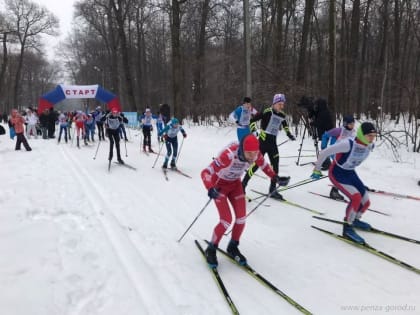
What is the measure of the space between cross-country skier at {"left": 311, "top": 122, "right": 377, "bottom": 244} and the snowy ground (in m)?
0.38

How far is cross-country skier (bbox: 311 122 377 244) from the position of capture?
473 cm

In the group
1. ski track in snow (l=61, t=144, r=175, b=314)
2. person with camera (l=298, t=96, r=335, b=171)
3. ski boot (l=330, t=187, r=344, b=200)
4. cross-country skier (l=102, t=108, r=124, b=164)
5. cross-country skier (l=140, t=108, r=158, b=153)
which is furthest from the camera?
cross-country skier (l=140, t=108, r=158, b=153)

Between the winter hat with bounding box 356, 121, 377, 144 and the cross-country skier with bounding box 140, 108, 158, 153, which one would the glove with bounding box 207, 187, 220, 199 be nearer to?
the winter hat with bounding box 356, 121, 377, 144

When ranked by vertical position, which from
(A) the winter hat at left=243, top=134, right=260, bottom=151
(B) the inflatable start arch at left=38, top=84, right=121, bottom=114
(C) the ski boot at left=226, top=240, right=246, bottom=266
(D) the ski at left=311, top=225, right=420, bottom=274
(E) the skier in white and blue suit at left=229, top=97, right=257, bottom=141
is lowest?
(D) the ski at left=311, top=225, right=420, bottom=274

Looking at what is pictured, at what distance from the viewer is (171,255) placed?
4.52m

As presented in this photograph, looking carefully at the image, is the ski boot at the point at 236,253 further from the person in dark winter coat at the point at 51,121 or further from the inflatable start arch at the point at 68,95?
the person in dark winter coat at the point at 51,121

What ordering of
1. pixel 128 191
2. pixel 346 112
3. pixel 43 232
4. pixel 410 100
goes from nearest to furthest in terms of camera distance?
pixel 43 232
pixel 128 191
pixel 410 100
pixel 346 112

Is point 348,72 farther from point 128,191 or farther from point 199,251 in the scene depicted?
point 199,251

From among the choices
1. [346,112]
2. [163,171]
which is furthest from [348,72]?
[163,171]

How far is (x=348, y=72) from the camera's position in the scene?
23109mm

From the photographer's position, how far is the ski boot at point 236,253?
13.8 ft

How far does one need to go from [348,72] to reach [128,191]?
810 inches

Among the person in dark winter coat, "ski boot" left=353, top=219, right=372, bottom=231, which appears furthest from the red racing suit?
the person in dark winter coat

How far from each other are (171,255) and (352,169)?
2.98 m
